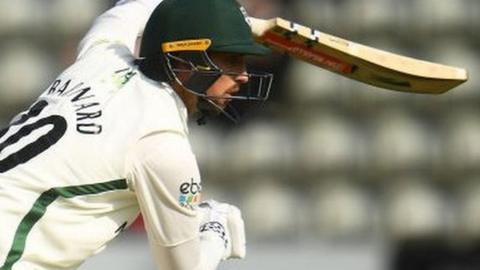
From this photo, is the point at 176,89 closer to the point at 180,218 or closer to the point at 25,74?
the point at 180,218

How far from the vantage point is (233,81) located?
83.6 inches

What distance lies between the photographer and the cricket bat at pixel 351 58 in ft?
8.08

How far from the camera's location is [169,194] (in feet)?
6.52

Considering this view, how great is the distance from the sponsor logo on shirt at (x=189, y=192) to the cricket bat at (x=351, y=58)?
519mm

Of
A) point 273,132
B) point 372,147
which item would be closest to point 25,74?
point 273,132

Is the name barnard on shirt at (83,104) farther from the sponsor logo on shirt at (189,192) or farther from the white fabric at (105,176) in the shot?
the sponsor logo on shirt at (189,192)

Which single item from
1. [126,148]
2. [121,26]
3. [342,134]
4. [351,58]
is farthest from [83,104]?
[342,134]

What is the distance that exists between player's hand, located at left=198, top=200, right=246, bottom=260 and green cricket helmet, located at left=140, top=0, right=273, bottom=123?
25 centimetres

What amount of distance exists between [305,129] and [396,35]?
0.47 meters

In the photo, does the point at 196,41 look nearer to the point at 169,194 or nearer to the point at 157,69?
the point at 157,69

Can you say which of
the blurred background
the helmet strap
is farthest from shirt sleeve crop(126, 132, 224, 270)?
the blurred background

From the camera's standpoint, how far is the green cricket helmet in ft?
6.77

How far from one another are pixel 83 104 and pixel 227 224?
0.38 meters

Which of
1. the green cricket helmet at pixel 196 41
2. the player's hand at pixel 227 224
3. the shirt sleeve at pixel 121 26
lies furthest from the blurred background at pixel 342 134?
the green cricket helmet at pixel 196 41
